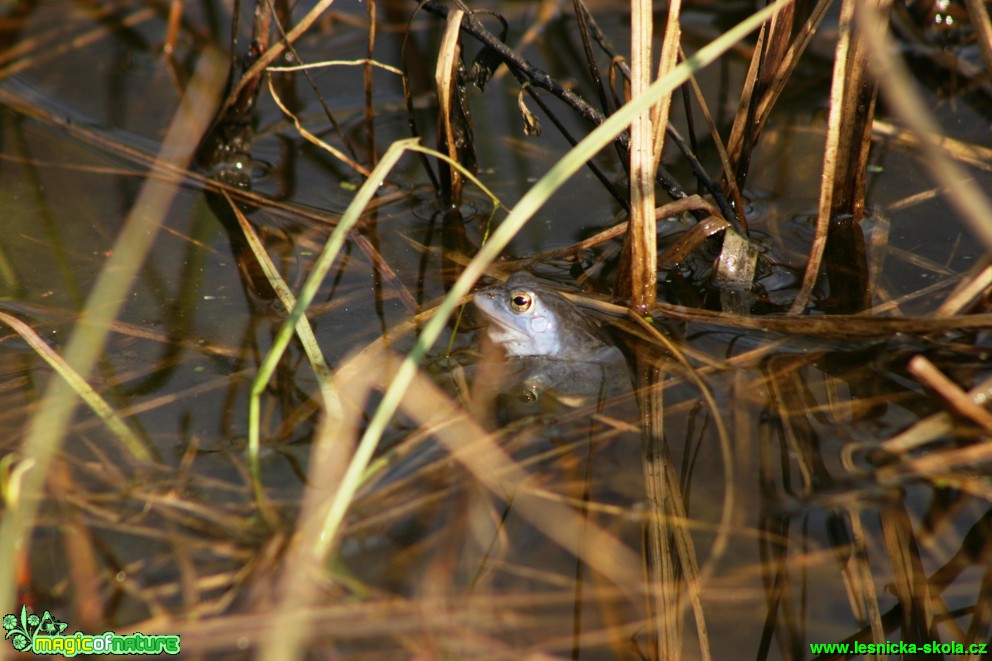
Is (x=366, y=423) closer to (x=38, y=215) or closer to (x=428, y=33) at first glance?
(x=38, y=215)

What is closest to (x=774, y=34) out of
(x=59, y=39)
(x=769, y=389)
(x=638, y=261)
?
(x=638, y=261)

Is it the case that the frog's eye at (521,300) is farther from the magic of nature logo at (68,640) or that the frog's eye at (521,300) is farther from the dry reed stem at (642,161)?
the magic of nature logo at (68,640)

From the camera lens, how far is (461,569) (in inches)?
91.7

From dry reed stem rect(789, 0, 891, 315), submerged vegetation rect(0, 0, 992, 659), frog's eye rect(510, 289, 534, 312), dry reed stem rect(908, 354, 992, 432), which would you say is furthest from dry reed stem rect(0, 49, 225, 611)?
dry reed stem rect(789, 0, 891, 315)

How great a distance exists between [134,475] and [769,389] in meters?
2.18

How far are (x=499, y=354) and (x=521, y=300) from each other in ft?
0.92

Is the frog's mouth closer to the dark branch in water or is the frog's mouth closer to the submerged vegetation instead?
the submerged vegetation

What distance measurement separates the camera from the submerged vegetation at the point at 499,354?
2217mm

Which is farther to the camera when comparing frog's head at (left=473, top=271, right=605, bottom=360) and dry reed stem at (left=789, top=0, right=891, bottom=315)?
frog's head at (left=473, top=271, right=605, bottom=360)

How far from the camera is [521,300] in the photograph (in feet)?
10.8

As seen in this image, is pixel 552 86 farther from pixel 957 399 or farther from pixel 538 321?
pixel 957 399

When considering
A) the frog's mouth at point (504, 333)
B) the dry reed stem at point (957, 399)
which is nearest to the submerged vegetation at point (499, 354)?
the dry reed stem at point (957, 399)

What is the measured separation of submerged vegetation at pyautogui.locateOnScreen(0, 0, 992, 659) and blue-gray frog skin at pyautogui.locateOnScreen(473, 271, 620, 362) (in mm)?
51

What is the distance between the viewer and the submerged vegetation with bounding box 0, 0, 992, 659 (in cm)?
222
